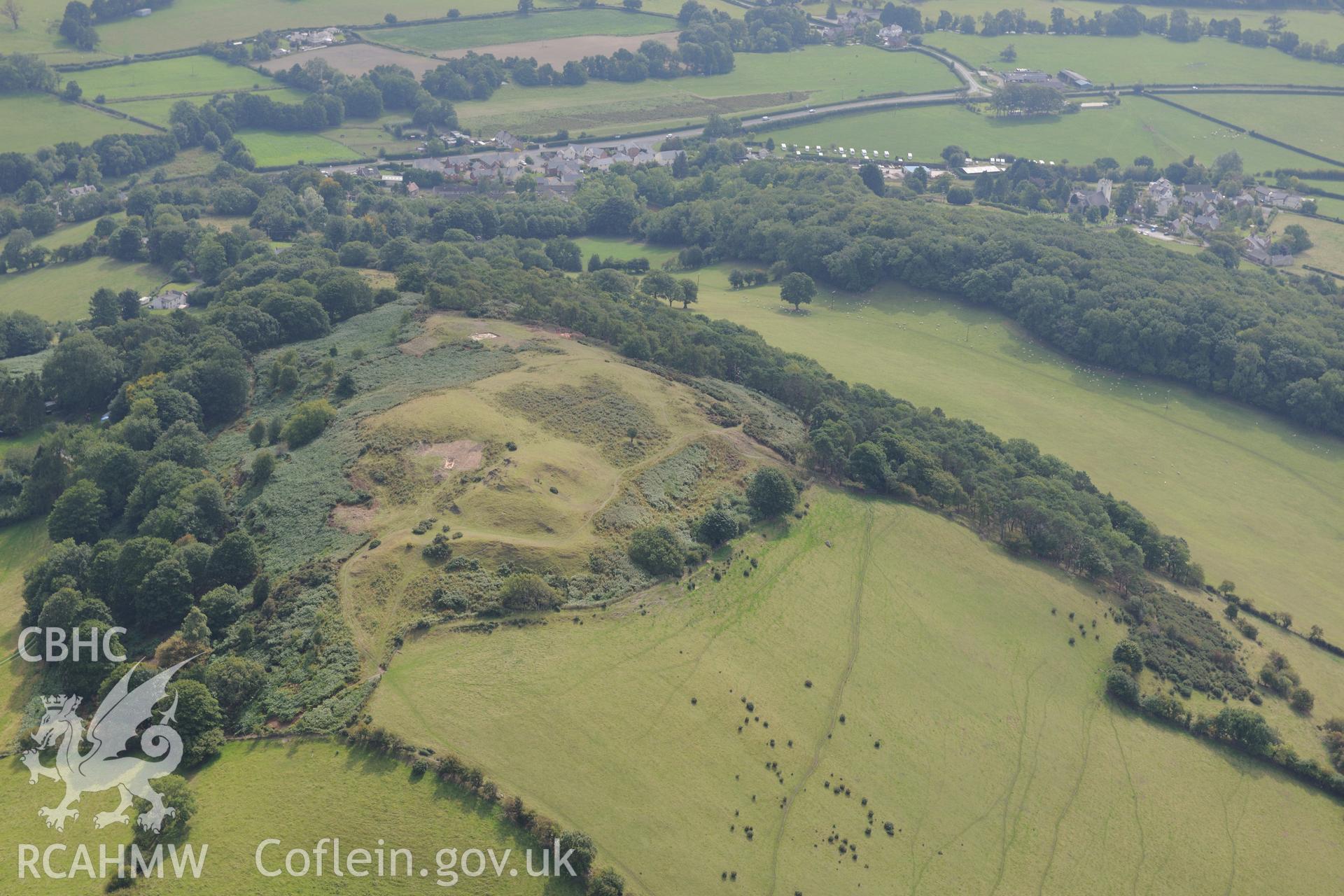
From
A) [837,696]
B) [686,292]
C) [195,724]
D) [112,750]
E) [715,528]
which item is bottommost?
[837,696]

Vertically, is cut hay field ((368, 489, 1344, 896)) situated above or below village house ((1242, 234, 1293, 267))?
below

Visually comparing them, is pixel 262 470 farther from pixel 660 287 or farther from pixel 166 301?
pixel 166 301

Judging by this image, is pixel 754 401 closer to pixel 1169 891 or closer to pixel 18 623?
pixel 1169 891

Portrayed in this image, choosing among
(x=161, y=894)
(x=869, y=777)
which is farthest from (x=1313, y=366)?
(x=161, y=894)

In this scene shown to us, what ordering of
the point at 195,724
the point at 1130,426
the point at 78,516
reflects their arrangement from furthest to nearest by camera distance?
the point at 1130,426
the point at 78,516
the point at 195,724

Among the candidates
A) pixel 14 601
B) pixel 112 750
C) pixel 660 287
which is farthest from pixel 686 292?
pixel 112 750

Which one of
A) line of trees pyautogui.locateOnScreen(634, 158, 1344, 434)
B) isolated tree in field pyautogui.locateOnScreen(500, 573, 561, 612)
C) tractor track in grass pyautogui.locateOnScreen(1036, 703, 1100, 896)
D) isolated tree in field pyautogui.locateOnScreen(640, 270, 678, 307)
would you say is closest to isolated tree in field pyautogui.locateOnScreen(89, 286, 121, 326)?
isolated tree in field pyautogui.locateOnScreen(640, 270, 678, 307)

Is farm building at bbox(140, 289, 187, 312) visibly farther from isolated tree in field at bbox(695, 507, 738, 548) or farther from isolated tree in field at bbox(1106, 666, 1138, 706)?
isolated tree in field at bbox(1106, 666, 1138, 706)

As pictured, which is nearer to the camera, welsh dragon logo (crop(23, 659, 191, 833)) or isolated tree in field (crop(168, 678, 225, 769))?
welsh dragon logo (crop(23, 659, 191, 833))
